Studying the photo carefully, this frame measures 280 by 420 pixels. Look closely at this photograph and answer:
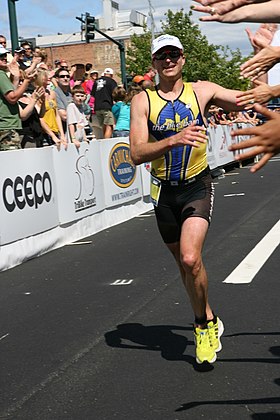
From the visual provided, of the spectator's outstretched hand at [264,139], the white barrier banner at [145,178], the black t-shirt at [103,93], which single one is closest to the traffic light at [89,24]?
the black t-shirt at [103,93]

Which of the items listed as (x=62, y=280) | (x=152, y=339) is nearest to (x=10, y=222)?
(x=62, y=280)

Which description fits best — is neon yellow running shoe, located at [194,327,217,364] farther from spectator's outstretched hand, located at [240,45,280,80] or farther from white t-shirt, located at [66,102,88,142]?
white t-shirt, located at [66,102,88,142]

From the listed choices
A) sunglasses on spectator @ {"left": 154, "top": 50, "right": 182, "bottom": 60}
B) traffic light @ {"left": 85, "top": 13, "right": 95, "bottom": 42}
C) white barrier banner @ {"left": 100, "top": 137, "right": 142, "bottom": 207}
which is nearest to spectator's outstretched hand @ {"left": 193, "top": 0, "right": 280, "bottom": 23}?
sunglasses on spectator @ {"left": 154, "top": 50, "right": 182, "bottom": 60}

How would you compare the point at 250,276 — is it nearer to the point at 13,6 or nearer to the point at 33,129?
the point at 33,129

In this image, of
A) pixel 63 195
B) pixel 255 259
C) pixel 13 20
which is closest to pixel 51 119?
pixel 63 195

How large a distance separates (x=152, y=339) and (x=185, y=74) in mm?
57456

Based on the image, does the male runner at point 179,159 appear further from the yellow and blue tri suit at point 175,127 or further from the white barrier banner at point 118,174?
the white barrier banner at point 118,174

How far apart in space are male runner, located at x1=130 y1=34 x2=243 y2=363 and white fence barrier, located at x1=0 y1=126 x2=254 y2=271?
4492 mm

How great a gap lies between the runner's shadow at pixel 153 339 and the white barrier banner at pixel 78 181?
17.6 feet

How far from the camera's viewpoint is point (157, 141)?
20.5 feet

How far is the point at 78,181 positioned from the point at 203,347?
723cm

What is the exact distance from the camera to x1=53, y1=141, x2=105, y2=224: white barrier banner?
12.3 metres

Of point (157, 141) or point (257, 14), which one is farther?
point (157, 141)

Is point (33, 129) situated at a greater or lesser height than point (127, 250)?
greater
